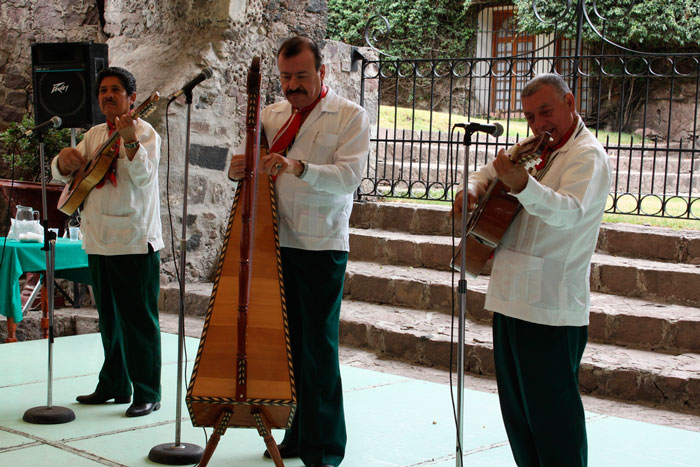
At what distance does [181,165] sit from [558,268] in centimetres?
428

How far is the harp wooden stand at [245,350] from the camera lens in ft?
8.06

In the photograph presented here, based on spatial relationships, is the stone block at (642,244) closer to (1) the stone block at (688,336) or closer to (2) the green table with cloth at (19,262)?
(1) the stone block at (688,336)

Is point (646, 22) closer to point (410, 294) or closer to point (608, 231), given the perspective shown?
point (608, 231)

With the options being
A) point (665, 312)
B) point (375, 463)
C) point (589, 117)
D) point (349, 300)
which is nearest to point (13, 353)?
point (349, 300)

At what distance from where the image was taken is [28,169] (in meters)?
6.99

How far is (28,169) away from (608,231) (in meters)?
4.96

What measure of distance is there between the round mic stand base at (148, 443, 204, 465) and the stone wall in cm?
316

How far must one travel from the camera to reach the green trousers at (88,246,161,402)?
3.42 metres

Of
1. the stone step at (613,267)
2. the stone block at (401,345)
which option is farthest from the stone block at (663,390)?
the stone block at (401,345)

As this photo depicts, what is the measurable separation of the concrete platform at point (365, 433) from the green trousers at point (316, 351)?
7.9 inches

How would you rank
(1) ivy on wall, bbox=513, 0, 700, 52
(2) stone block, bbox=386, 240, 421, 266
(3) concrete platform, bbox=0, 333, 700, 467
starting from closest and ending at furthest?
1. (3) concrete platform, bbox=0, 333, 700, 467
2. (2) stone block, bbox=386, 240, 421, 266
3. (1) ivy on wall, bbox=513, 0, 700, 52

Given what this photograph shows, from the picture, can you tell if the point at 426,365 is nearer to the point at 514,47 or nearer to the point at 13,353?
the point at 13,353

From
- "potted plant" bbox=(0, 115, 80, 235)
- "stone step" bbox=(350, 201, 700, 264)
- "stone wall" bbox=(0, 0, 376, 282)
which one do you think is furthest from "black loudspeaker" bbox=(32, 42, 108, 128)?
"stone step" bbox=(350, 201, 700, 264)

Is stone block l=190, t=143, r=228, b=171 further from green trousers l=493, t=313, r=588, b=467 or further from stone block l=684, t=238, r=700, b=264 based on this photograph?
green trousers l=493, t=313, r=588, b=467
